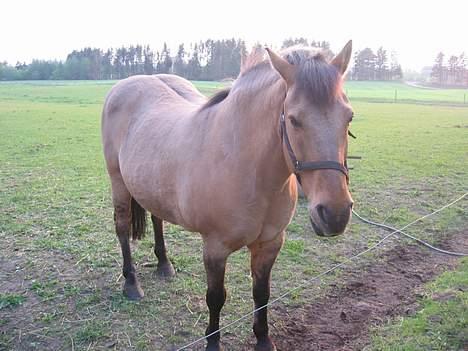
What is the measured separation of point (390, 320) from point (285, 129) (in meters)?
2.13

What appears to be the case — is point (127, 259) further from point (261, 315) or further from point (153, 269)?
point (261, 315)

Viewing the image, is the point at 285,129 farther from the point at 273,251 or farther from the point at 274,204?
the point at 273,251

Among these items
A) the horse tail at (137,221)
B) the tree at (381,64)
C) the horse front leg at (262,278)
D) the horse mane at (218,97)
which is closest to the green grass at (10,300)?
the horse tail at (137,221)

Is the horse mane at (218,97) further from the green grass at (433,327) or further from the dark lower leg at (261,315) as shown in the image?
the green grass at (433,327)

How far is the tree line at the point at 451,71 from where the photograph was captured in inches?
2361

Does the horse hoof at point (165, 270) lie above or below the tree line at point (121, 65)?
below

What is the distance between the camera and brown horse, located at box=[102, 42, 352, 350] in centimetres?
191

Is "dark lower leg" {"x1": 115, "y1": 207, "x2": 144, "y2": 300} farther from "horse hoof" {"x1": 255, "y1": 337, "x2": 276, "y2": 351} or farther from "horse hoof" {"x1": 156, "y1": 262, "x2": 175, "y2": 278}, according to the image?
"horse hoof" {"x1": 255, "y1": 337, "x2": 276, "y2": 351}

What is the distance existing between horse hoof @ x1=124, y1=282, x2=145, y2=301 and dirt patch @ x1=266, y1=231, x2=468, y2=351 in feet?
4.05

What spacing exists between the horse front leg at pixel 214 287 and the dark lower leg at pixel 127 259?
105 cm

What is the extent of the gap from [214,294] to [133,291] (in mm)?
1233

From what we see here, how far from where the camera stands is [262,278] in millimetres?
3012

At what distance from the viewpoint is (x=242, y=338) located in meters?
3.19

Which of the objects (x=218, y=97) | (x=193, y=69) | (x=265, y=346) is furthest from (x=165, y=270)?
(x=193, y=69)
